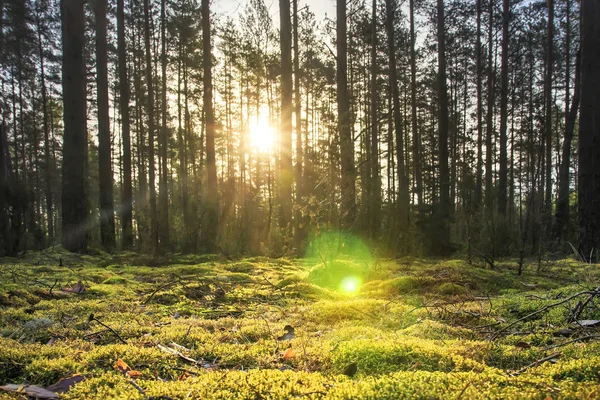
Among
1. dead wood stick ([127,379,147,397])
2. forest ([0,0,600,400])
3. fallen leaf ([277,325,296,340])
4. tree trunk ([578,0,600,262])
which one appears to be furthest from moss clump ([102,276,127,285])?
tree trunk ([578,0,600,262])

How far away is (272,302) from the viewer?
3.82 metres

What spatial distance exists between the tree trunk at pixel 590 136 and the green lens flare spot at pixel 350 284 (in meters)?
4.99

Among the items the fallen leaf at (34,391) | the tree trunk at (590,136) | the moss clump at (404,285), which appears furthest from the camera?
the tree trunk at (590,136)

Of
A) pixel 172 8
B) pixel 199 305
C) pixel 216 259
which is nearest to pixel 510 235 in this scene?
pixel 216 259

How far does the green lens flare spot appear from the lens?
178 inches

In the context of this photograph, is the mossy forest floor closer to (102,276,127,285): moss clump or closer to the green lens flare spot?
the green lens flare spot

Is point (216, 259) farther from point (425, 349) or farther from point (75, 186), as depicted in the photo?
point (425, 349)

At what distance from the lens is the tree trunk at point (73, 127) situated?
8.54 m

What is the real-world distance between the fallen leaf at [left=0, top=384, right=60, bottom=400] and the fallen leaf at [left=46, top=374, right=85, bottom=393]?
0.04m

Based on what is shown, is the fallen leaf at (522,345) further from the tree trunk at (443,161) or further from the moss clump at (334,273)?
the tree trunk at (443,161)

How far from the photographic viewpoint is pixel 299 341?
2.24 meters

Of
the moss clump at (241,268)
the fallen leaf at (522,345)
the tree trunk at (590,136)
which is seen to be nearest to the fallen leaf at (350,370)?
the fallen leaf at (522,345)

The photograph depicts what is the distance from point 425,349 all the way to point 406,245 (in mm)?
7016

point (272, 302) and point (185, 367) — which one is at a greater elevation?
point (185, 367)
